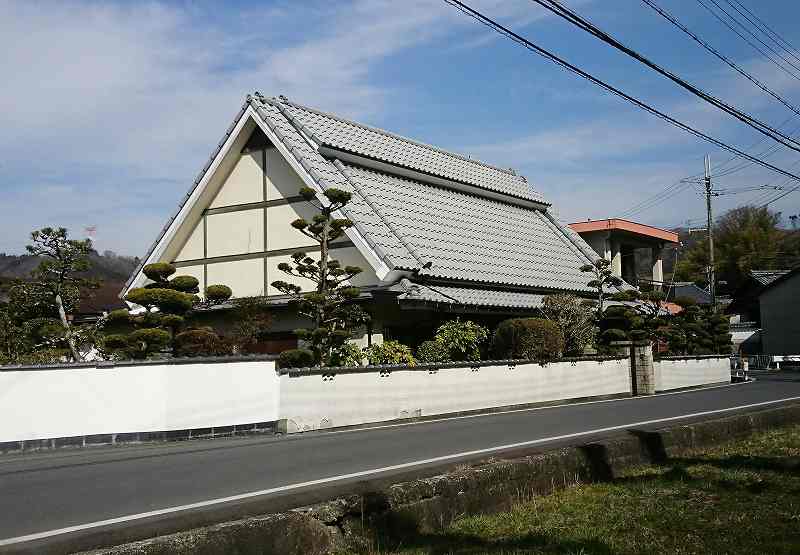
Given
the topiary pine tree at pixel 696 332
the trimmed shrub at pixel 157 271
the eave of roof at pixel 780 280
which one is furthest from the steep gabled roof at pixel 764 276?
the trimmed shrub at pixel 157 271

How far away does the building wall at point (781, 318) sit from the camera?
49281mm

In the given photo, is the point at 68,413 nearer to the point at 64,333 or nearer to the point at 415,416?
the point at 64,333

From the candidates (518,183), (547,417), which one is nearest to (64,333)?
(547,417)

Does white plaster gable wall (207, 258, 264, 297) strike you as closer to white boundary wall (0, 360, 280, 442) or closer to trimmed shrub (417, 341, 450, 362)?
trimmed shrub (417, 341, 450, 362)

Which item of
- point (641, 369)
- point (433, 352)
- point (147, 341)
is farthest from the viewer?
point (641, 369)

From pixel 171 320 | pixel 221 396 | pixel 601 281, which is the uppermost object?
pixel 601 281

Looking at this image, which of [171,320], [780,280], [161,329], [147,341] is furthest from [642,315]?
[780,280]

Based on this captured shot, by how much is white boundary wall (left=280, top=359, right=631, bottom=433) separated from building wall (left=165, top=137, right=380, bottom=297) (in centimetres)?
458

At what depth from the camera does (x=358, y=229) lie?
20703mm

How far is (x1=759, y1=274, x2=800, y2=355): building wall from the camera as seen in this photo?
49.3 meters

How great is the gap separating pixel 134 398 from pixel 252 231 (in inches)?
401

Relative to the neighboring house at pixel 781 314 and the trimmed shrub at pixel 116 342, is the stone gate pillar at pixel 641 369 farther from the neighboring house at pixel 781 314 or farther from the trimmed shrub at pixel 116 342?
the neighboring house at pixel 781 314

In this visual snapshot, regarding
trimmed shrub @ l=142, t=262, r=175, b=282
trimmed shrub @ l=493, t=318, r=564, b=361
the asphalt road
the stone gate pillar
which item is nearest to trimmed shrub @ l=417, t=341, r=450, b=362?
trimmed shrub @ l=493, t=318, r=564, b=361

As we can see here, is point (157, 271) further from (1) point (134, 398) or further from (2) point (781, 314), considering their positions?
(2) point (781, 314)
